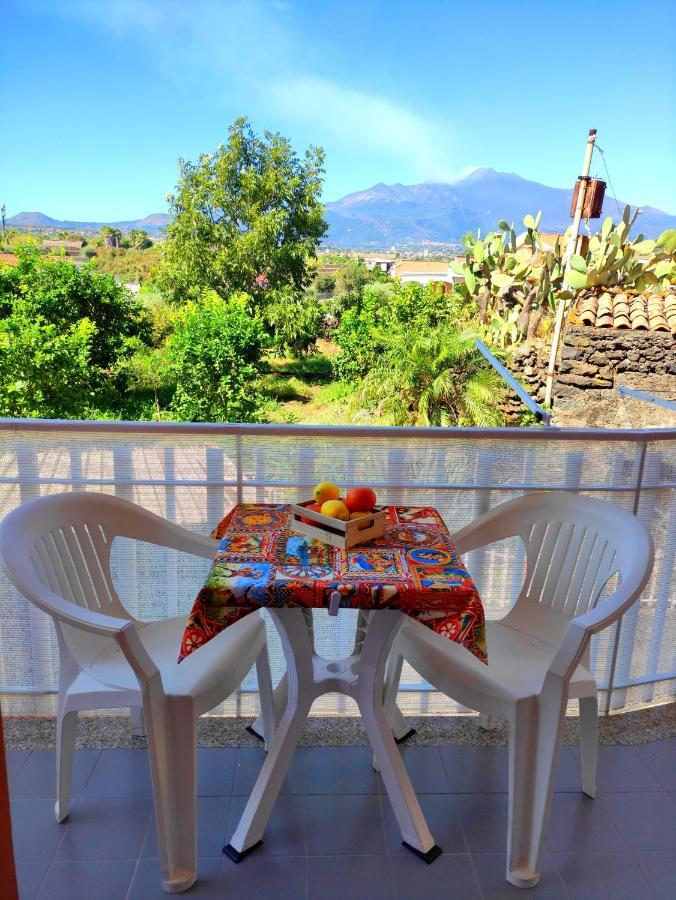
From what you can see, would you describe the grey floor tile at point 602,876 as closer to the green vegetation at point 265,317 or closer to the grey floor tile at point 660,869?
the grey floor tile at point 660,869

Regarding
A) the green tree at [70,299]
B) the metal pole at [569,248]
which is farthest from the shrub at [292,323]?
the metal pole at [569,248]

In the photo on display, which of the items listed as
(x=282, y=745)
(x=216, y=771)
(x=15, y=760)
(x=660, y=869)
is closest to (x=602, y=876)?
(x=660, y=869)

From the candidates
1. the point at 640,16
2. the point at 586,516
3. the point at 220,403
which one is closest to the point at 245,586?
the point at 586,516

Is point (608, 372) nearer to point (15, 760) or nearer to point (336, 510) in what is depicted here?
point (336, 510)

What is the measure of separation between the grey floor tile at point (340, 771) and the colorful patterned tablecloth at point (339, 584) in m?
0.75

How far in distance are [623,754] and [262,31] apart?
220 ft

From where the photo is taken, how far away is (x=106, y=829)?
186cm

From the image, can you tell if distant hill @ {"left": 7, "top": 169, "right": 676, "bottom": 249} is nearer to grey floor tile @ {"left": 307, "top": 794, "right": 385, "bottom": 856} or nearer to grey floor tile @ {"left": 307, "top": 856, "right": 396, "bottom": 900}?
grey floor tile @ {"left": 307, "top": 794, "right": 385, "bottom": 856}

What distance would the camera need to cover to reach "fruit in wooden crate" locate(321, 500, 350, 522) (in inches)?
70.0

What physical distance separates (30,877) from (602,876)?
1.40m

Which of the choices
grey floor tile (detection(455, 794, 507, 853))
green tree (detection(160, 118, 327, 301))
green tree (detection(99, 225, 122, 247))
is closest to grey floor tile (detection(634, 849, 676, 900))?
grey floor tile (detection(455, 794, 507, 853))

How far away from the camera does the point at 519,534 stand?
211cm

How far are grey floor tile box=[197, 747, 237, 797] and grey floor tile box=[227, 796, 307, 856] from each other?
0.21ft

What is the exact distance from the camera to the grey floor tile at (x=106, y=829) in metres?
1.79
